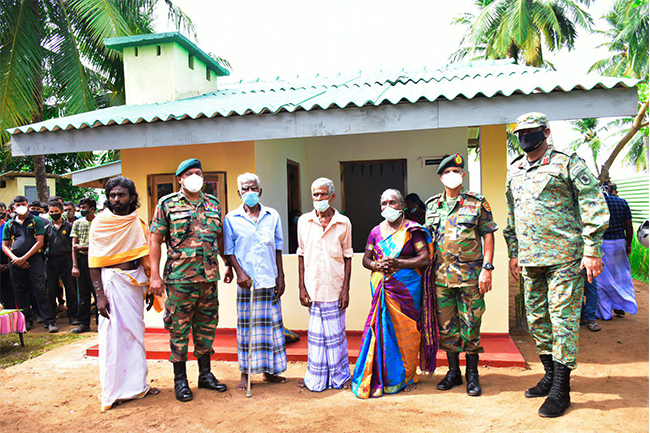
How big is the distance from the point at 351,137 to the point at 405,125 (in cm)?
362

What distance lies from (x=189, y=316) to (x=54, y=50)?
1120 centimetres

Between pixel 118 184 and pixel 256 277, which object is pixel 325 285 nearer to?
pixel 256 277

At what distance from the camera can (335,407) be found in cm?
360

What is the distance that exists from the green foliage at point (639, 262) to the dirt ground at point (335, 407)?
5.97 meters

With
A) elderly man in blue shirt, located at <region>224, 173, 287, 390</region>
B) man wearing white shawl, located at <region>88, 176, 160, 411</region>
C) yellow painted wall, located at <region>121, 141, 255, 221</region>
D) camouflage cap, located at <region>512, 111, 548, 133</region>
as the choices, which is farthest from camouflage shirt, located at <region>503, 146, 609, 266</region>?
yellow painted wall, located at <region>121, 141, 255, 221</region>

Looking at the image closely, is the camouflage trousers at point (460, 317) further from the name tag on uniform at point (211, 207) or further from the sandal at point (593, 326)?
the sandal at point (593, 326)

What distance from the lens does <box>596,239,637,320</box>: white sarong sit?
6.27 metres

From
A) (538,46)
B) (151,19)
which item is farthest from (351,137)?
(538,46)

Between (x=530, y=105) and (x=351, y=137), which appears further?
(x=351, y=137)

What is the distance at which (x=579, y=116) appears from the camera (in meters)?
4.08

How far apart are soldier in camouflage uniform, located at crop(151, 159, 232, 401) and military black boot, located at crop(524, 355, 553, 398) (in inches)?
105

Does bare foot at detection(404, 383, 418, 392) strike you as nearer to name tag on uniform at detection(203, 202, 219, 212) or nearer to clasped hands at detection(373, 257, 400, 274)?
clasped hands at detection(373, 257, 400, 274)

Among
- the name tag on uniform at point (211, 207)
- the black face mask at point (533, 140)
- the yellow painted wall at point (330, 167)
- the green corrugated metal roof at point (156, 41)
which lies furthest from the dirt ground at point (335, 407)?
the green corrugated metal roof at point (156, 41)

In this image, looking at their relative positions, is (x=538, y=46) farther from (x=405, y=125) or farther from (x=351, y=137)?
(x=405, y=125)
